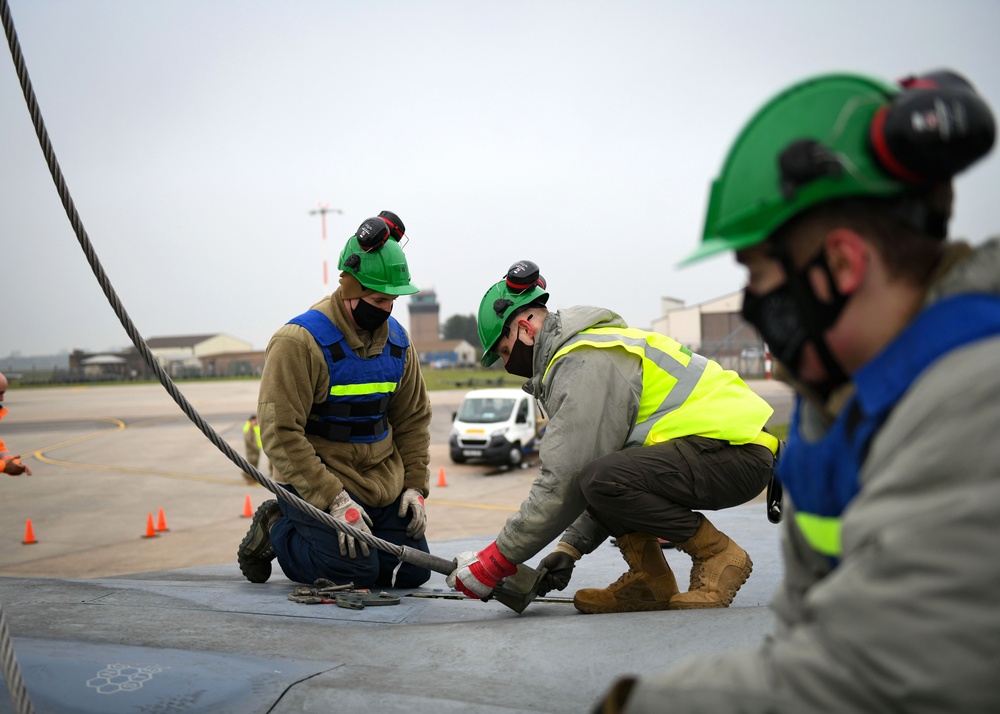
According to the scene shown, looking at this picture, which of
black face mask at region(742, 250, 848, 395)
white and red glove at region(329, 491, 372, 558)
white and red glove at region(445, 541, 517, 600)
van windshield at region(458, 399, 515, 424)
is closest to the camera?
black face mask at region(742, 250, 848, 395)

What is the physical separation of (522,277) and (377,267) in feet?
3.38

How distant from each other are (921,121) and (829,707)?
2.58 ft

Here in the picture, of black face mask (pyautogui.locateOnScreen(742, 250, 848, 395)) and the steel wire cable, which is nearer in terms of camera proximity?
black face mask (pyautogui.locateOnScreen(742, 250, 848, 395))

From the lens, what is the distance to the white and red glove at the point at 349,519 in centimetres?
412

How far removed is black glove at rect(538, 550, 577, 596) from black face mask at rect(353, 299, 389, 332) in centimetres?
156

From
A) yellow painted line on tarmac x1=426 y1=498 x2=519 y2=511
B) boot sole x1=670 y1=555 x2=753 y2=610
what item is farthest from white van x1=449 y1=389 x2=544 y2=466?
boot sole x1=670 y1=555 x2=753 y2=610

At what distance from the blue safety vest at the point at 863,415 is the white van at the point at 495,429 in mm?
13883

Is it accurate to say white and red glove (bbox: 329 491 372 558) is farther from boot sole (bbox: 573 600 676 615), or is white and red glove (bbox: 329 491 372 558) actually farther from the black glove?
boot sole (bbox: 573 600 676 615)

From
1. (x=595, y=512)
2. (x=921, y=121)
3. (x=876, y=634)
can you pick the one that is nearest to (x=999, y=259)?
(x=921, y=121)

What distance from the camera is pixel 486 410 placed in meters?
16.2

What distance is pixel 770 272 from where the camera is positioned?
4.50ft

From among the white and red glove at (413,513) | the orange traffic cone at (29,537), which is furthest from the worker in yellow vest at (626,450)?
the orange traffic cone at (29,537)

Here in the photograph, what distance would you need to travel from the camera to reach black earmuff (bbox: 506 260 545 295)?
12.0 ft

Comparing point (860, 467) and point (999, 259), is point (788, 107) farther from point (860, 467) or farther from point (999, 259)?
point (860, 467)
